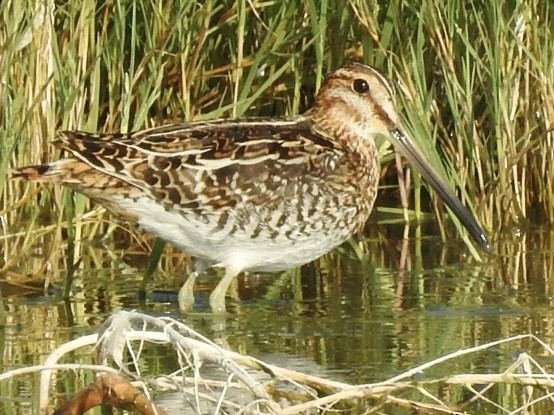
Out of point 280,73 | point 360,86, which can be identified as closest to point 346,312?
point 360,86

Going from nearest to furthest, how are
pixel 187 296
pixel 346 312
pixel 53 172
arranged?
pixel 53 172, pixel 346 312, pixel 187 296

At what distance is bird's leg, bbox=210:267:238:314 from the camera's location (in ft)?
22.9

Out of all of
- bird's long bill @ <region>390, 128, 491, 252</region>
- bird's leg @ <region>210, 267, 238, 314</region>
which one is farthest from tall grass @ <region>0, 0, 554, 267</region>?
bird's leg @ <region>210, 267, 238, 314</region>

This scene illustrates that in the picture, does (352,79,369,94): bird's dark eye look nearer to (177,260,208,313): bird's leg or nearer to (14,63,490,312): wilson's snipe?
(14,63,490,312): wilson's snipe

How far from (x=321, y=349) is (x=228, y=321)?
0.68 metres

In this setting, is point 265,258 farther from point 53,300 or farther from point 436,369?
point 436,369

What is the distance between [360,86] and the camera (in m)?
7.55

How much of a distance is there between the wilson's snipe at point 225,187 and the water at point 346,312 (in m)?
0.26

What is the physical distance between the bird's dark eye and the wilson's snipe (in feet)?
1.24

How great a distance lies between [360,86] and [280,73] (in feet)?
2.07

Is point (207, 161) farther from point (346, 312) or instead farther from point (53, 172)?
point (346, 312)

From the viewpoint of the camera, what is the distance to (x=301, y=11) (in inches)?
329

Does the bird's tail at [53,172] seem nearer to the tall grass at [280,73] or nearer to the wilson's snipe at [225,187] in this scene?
the wilson's snipe at [225,187]

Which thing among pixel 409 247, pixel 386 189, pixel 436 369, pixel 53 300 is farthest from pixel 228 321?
pixel 386 189
